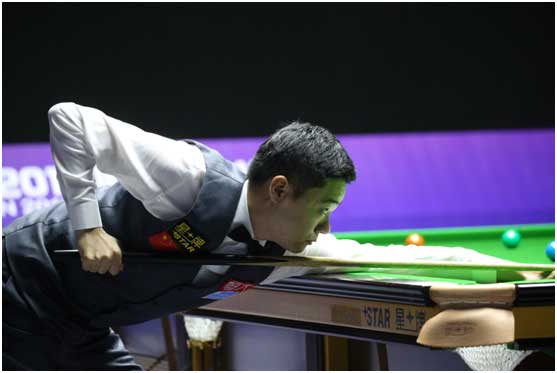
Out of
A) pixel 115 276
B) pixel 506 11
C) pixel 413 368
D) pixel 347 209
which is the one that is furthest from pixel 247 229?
pixel 506 11

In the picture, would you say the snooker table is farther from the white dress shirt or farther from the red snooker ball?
the red snooker ball

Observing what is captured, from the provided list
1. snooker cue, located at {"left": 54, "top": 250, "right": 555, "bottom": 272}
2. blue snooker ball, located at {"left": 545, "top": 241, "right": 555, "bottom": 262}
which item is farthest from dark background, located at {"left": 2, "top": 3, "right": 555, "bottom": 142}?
snooker cue, located at {"left": 54, "top": 250, "right": 555, "bottom": 272}

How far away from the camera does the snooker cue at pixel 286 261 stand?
2.07 metres

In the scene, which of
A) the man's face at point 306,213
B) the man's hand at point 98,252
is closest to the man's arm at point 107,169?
the man's hand at point 98,252

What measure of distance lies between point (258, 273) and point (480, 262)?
579 millimetres

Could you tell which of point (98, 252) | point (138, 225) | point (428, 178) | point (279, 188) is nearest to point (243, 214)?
point (279, 188)

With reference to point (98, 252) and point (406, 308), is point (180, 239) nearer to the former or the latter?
point (98, 252)

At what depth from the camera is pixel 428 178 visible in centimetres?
514

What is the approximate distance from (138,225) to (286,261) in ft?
1.23

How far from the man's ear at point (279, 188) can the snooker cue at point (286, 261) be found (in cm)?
19

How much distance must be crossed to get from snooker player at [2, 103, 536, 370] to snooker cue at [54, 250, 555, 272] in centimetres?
3

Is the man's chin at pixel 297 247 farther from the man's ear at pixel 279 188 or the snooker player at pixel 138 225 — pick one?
the man's ear at pixel 279 188

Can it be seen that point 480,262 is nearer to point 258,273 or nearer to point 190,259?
point 258,273

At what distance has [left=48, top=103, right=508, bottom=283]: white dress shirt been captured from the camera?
1983mm
